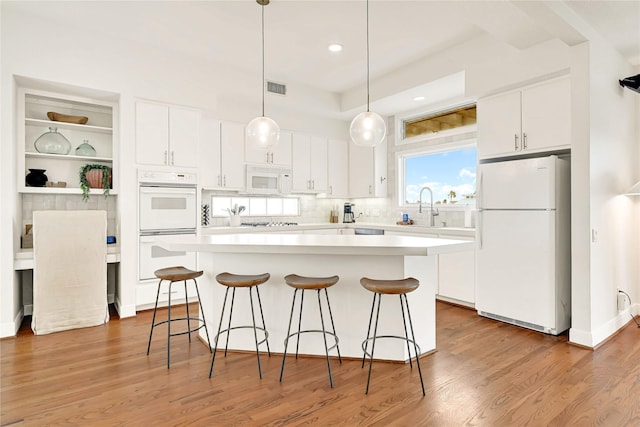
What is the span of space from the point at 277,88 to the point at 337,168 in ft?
5.61

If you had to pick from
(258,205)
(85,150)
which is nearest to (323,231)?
(258,205)

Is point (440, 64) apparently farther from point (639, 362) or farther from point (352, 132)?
point (639, 362)

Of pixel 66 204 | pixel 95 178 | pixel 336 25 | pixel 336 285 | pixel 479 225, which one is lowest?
pixel 336 285

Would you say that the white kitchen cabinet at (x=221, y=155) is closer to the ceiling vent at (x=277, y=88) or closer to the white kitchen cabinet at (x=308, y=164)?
the ceiling vent at (x=277, y=88)

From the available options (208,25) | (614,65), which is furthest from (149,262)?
(614,65)

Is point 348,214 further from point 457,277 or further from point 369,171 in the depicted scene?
point 457,277

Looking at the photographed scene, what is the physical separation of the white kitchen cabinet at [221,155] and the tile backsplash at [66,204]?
1.10 m

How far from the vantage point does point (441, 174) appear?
5.29 meters

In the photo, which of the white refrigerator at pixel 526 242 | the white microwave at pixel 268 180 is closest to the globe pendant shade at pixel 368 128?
the white refrigerator at pixel 526 242

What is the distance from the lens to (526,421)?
79.9 inches

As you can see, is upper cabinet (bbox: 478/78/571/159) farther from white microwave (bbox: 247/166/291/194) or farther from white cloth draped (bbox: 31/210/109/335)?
white cloth draped (bbox: 31/210/109/335)

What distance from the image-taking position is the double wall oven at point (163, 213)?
13.4ft

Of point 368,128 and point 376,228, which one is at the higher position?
point 368,128

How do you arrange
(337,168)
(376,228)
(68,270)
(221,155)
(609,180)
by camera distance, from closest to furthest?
(609,180) < (68,270) < (221,155) < (376,228) < (337,168)
